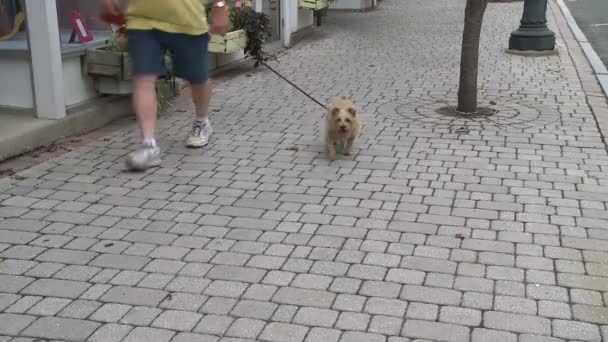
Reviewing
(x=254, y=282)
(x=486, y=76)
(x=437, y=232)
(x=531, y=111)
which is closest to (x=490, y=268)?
(x=437, y=232)

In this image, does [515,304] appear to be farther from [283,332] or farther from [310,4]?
[310,4]

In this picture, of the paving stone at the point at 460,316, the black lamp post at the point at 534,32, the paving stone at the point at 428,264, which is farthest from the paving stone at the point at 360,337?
the black lamp post at the point at 534,32

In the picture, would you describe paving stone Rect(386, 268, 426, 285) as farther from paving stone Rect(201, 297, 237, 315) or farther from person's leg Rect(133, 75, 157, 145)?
person's leg Rect(133, 75, 157, 145)

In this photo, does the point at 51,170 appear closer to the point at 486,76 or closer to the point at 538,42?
the point at 486,76

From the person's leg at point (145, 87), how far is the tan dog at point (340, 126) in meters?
1.47

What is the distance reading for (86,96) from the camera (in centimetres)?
674

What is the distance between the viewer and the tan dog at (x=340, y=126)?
5695 millimetres

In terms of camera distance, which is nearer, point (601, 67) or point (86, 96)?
point (86, 96)

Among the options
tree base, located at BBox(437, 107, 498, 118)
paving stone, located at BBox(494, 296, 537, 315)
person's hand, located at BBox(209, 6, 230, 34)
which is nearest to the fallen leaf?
person's hand, located at BBox(209, 6, 230, 34)

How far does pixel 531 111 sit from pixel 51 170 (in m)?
4.90

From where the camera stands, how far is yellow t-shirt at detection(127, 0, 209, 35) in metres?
5.04

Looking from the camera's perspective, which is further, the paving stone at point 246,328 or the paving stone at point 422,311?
the paving stone at point 422,311

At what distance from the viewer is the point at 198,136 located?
6.19 m

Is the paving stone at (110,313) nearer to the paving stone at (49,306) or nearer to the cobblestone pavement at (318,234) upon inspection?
the cobblestone pavement at (318,234)
